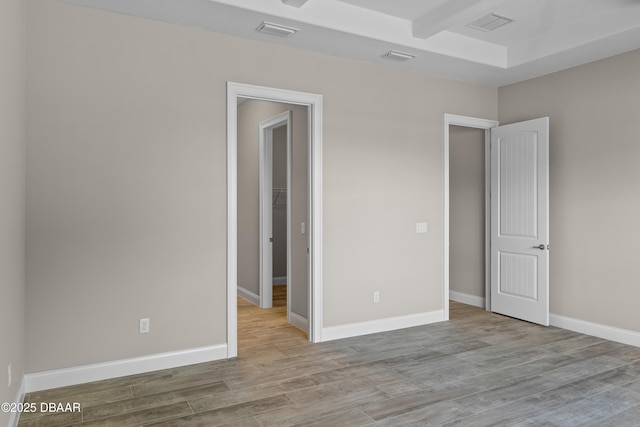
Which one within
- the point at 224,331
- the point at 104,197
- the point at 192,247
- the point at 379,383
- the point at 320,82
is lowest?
the point at 379,383

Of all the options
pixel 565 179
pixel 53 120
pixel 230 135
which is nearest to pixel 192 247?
pixel 230 135

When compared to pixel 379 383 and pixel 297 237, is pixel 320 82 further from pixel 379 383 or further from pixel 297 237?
pixel 379 383

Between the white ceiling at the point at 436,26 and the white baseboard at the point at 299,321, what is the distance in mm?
2702

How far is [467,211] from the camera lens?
19.2 feet

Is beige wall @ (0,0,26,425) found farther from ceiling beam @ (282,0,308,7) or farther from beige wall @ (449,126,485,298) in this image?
beige wall @ (449,126,485,298)

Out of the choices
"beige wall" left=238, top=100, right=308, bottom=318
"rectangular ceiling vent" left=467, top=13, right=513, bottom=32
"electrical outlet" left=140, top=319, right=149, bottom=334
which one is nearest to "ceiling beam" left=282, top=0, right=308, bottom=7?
"beige wall" left=238, top=100, right=308, bottom=318

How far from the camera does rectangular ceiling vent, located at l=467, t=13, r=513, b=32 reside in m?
3.97

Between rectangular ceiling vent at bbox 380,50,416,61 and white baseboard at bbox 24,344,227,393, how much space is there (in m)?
3.08

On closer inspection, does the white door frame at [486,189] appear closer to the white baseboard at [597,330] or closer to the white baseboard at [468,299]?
the white baseboard at [468,299]

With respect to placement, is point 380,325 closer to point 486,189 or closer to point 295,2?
point 486,189

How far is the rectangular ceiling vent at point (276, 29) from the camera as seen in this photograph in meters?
3.54

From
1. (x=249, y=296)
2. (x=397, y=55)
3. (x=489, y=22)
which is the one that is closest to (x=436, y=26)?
(x=397, y=55)

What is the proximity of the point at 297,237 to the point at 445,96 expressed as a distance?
2.32 metres

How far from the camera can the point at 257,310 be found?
552cm
